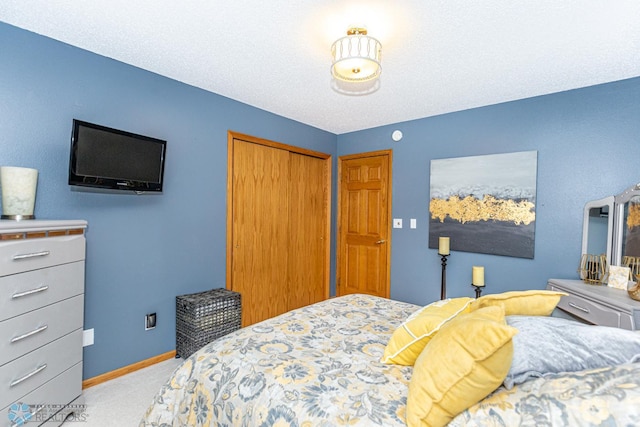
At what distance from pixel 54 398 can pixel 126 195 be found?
140 cm

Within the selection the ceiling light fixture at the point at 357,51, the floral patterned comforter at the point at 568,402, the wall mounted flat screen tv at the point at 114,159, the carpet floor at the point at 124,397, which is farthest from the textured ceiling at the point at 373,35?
the carpet floor at the point at 124,397

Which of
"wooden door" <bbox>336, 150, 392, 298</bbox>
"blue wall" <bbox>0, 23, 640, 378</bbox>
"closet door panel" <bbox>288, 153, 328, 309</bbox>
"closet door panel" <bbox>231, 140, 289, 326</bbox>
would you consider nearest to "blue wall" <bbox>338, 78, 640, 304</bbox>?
"blue wall" <bbox>0, 23, 640, 378</bbox>

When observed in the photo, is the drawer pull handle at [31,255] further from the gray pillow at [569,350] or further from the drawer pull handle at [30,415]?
the gray pillow at [569,350]

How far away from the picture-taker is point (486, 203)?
126 inches

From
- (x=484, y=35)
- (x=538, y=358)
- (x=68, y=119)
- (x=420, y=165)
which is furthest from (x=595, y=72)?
(x=68, y=119)

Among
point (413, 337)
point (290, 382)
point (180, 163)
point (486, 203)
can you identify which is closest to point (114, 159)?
point (180, 163)

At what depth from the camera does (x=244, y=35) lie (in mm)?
1983

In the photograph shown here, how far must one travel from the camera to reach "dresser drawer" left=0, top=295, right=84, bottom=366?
4.85 feet

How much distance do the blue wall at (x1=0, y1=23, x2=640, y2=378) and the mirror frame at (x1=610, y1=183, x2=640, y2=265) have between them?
0.19 m

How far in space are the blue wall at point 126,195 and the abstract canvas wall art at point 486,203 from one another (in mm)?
2285

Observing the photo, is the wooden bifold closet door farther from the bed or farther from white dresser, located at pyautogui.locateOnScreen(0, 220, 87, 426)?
the bed

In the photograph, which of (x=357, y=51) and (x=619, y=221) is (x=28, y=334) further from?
(x=619, y=221)

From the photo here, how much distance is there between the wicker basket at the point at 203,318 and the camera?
255cm

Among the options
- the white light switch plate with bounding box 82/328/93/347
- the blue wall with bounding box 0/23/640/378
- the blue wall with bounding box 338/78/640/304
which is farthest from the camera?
the blue wall with bounding box 338/78/640/304
